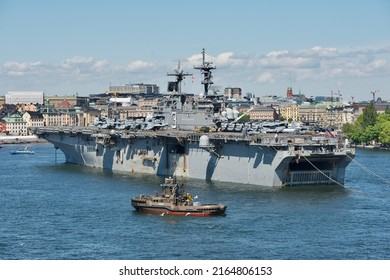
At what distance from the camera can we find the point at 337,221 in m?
36.2

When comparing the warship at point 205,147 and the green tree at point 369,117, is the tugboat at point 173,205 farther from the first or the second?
the green tree at point 369,117

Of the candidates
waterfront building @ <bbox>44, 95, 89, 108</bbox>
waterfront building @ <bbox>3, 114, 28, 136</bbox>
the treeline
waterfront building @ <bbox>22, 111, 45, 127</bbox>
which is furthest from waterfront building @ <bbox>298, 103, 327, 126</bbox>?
the treeline

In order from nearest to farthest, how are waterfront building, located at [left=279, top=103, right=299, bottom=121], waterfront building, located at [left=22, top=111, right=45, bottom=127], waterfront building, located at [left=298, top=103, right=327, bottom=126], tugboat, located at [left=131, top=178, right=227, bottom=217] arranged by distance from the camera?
tugboat, located at [left=131, top=178, right=227, bottom=217]
waterfront building, located at [left=22, top=111, right=45, bottom=127]
waterfront building, located at [left=298, top=103, right=327, bottom=126]
waterfront building, located at [left=279, top=103, right=299, bottom=121]

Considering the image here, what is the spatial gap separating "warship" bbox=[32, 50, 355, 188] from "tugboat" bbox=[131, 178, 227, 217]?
29.1 ft

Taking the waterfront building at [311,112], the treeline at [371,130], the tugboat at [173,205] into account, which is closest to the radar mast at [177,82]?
the tugboat at [173,205]

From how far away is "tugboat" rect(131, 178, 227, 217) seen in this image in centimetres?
3738

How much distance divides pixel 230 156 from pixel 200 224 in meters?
14.6

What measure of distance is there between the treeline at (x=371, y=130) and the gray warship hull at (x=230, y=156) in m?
44.8

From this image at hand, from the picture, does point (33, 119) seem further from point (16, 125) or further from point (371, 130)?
point (371, 130)

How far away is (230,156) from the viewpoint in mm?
49750

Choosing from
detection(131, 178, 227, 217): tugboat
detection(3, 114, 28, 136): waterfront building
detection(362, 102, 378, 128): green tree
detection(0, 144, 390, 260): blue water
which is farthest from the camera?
detection(3, 114, 28, 136): waterfront building

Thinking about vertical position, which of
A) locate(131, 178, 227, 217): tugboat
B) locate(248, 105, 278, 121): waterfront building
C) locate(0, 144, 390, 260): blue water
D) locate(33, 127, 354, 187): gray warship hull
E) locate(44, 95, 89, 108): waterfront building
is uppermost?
locate(44, 95, 89, 108): waterfront building

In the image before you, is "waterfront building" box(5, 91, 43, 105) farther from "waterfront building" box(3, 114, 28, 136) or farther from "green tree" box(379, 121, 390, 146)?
"green tree" box(379, 121, 390, 146)

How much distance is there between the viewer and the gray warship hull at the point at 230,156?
46344 mm
